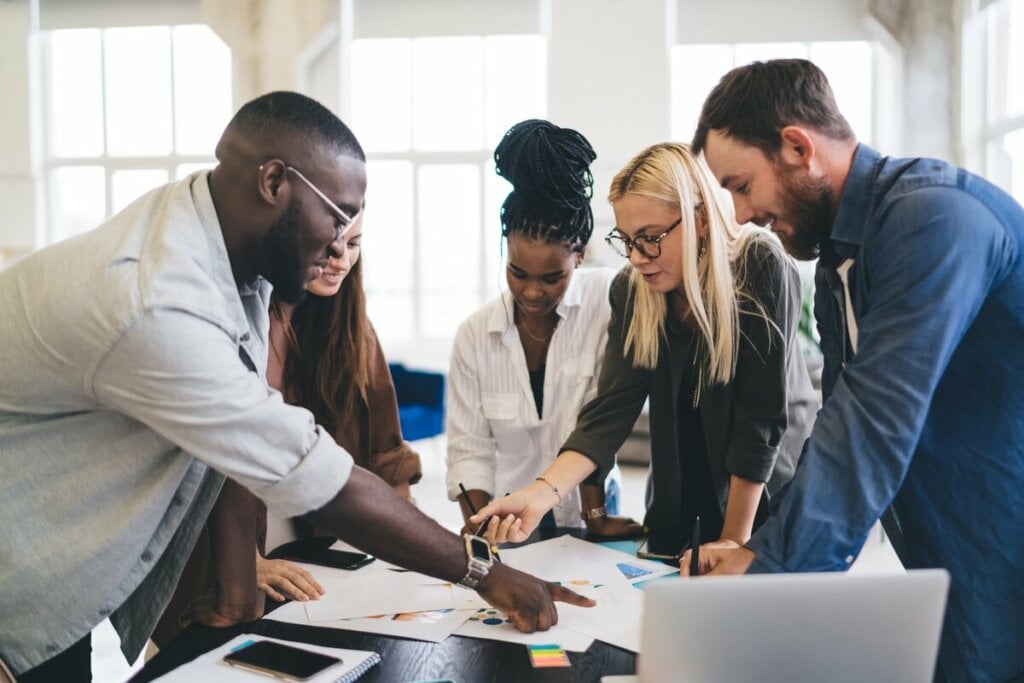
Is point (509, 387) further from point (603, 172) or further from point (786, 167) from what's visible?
point (603, 172)

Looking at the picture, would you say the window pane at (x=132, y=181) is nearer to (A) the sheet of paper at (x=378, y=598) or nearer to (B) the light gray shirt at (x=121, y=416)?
(A) the sheet of paper at (x=378, y=598)

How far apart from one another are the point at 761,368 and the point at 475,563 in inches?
32.2

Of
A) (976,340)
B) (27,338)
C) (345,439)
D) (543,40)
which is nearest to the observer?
(27,338)

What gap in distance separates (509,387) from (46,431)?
116 centimetres

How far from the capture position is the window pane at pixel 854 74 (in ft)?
28.0

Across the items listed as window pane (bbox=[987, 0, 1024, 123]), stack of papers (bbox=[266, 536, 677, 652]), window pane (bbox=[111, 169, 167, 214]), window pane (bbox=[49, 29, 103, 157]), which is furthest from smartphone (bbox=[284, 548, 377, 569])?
window pane (bbox=[49, 29, 103, 157])

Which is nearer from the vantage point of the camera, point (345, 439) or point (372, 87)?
point (345, 439)

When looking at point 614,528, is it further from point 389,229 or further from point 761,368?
point 389,229

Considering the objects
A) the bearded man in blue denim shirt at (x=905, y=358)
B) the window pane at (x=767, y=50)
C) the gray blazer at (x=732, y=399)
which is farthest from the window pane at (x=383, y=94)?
the bearded man in blue denim shirt at (x=905, y=358)

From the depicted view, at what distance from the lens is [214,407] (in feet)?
3.62

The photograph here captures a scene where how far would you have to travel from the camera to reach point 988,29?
7.87 meters

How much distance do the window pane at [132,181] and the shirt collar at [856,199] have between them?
9.12 meters

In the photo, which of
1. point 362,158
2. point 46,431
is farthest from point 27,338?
point 362,158

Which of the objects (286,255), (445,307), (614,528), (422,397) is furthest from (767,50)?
(286,255)
